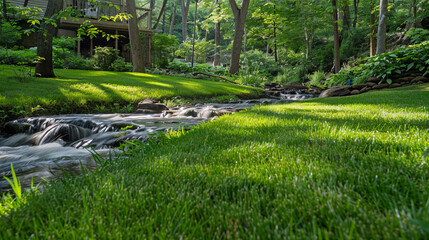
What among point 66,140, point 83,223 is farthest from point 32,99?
point 83,223

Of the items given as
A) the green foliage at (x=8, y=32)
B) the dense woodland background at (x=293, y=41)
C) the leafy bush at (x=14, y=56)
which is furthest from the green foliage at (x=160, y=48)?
the green foliage at (x=8, y=32)

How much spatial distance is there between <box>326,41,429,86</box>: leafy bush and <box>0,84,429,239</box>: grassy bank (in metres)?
9.31

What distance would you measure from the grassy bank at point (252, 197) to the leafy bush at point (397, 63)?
931cm

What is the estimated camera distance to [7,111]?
17.6 ft

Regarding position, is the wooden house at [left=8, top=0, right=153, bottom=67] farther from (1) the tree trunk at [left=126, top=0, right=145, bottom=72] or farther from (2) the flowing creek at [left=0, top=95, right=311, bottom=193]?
(2) the flowing creek at [left=0, top=95, right=311, bottom=193]

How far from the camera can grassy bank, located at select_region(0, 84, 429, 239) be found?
1014 mm

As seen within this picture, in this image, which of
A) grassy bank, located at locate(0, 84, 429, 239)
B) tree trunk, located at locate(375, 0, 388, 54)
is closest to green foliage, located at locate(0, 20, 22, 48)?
grassy bank, located at locate(0, 84, 429, 239)

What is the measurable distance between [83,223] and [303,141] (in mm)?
1800

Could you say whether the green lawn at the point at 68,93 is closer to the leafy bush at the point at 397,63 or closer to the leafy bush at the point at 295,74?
the leafy bush at the point at 397,63

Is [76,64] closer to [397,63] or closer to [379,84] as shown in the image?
[379,84]

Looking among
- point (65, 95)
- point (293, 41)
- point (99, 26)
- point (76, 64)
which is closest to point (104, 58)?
point (76, 64)

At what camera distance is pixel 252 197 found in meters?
1.28

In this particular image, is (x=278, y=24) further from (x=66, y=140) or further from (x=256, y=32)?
(x=66, y=140)

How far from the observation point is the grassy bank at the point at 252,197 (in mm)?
1014
